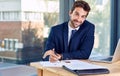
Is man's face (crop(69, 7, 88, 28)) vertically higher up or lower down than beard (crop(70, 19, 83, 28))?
higher up

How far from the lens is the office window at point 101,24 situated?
345 cm

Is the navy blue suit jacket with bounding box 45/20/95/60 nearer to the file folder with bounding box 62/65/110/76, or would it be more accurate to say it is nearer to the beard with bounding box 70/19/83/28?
Result: the beard with bounding box 70/19/83/28

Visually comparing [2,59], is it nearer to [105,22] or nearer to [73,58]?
[105,22]

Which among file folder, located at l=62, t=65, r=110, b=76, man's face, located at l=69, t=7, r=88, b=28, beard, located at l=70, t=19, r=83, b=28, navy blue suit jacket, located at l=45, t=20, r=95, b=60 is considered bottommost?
file folder, located at l=62, t=65, r=110, b=76

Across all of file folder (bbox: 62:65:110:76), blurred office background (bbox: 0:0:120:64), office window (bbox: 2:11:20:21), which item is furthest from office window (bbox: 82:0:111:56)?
file folder (bbox: 62:65:110:76)

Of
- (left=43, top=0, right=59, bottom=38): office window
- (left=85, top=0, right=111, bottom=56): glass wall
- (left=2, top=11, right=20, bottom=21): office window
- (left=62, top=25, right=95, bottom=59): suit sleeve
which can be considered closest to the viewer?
(left=62, top=25, right=95, bottom=59): suit sleeve

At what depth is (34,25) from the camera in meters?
3.84

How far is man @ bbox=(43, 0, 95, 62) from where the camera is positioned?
2.24 meters

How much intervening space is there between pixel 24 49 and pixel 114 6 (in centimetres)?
152

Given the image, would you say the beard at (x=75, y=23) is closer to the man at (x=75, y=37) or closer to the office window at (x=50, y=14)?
the man at (x=75, y=37)

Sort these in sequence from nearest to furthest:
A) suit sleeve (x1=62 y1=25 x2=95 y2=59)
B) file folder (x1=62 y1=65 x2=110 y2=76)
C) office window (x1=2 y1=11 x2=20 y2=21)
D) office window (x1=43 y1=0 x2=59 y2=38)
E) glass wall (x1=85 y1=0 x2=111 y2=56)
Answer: file folder (x1=62 y1=65 x2=110 y2=76) → suit sleeve (x1=62 y1=25 x2=95 y2=59) → glass wall (x1=85 y1=0 x2=111 y2=56) → office window (x1=2 y1=11 x2=20 y2=21) → office window (x1=43 y1=0 x2=59 y2=38)

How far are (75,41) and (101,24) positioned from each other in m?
1.39

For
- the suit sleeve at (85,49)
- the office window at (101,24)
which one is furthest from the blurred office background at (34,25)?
the suit sleeve at (85,49)

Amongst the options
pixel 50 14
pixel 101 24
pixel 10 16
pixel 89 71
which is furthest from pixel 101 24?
pixel 89 71
